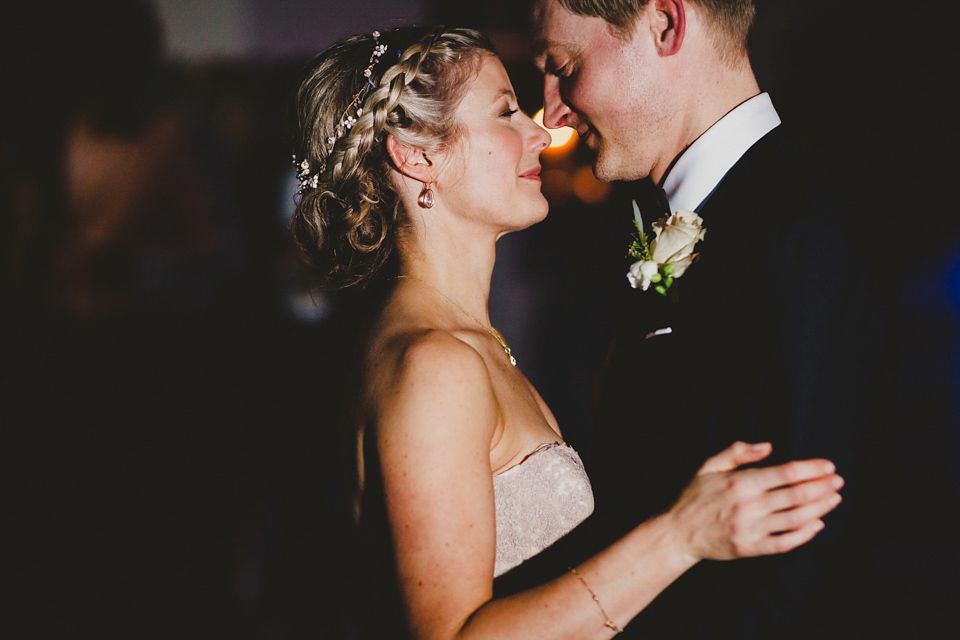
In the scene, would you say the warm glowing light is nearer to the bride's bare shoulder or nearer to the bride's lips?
the bride's lips

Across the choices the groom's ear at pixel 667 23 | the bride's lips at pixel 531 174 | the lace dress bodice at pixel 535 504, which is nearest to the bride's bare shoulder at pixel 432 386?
the lace dress bodice at pixel 535 504

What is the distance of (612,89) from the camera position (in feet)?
6.04

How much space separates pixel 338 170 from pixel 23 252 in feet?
5.89

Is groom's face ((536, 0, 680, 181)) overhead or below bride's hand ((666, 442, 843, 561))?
overhead

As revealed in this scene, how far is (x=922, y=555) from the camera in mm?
3830

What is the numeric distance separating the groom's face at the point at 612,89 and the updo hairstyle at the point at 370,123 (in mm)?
200

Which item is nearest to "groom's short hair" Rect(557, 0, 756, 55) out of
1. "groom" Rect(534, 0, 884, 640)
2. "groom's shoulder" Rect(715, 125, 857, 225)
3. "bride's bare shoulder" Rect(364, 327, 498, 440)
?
"groom" Rect(534, 0, 884, 640)

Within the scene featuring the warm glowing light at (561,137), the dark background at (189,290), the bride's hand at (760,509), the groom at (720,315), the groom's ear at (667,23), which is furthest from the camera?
the warm glowing light at (561,137)

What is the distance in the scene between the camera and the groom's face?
1.79 metres

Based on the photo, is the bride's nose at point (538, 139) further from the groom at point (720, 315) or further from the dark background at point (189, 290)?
the dark background at point (189, 290)

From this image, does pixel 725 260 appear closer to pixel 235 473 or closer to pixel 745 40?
pixel 745 40

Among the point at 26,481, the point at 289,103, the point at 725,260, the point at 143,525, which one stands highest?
the point at 289,103

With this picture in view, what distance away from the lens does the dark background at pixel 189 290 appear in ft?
9.16

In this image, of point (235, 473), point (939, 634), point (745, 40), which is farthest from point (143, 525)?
point (939, 634)
